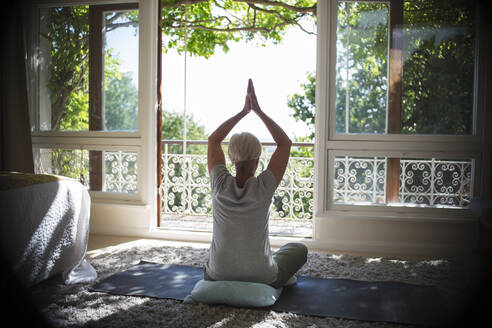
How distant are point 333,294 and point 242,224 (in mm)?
827

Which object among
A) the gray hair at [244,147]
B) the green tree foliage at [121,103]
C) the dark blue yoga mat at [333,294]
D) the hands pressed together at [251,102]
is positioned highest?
the green tree foliage at [121,103]

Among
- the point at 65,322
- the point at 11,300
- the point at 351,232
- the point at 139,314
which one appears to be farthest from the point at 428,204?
the point at 11,300

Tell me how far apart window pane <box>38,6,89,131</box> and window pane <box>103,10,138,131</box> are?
242 millimetres

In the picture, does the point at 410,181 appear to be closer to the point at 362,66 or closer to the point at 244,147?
the point at 362,66

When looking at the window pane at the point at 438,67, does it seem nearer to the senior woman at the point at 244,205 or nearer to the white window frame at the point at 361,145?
the white window frame at the point at 361,145

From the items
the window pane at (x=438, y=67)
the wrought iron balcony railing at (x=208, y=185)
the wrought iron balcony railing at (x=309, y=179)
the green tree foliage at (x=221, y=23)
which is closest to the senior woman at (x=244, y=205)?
the wrought iron balcony railing at (x=309, y=179)

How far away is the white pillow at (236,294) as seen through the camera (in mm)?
2004

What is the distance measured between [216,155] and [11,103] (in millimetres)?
2991

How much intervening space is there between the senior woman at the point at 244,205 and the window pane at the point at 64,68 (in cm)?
259

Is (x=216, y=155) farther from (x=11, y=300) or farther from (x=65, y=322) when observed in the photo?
(x=11, y=300)

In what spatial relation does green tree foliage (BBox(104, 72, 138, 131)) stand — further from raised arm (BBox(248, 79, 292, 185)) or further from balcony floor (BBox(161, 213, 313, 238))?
raised arm (BBox(248, 79, 292, 185))

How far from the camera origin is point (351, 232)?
347 cm

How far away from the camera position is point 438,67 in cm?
332

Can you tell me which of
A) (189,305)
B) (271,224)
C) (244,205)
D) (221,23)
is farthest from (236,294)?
(221,23)
